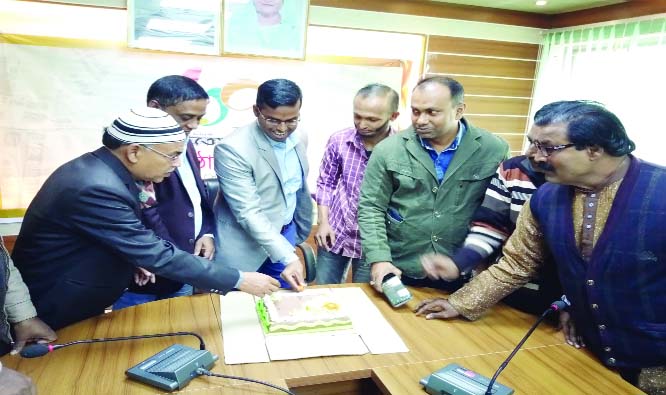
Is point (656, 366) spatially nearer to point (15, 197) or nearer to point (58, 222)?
point (58, 222)

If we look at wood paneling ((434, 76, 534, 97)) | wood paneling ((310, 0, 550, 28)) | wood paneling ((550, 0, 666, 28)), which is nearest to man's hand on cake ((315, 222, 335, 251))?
wood paneling ((310, 0, 550, 28))

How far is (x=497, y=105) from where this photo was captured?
458 centimetres

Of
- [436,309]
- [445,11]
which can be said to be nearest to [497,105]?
[445,11]

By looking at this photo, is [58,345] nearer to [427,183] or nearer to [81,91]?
[427,183]

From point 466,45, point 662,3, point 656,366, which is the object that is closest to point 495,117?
point 466,45

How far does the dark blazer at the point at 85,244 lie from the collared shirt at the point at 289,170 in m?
0.82

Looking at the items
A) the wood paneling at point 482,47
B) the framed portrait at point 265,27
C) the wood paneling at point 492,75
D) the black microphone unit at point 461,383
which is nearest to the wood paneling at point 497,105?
the wood paneling at point 492,75

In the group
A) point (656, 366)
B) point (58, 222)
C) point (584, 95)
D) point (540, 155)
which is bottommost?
point (656, 366)

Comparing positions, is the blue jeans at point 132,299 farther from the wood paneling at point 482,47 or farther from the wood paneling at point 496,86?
the wood paneling at point 496,86

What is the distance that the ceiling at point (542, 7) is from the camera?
3.87m

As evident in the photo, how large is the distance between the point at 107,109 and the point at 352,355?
306 cm

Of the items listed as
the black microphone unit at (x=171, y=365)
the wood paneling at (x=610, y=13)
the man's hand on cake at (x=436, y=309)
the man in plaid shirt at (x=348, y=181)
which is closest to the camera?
the black microphone unit at (x=171, y=365)

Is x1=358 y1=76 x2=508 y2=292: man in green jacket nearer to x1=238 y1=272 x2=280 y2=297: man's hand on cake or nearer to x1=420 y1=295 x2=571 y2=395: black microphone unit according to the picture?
x1=238 y1=272 x2=280 y2=297: man's hand on cake

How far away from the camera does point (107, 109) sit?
360cm
